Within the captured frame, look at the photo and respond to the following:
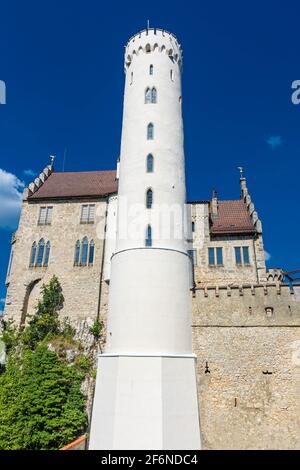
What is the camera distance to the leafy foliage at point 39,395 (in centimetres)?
1847

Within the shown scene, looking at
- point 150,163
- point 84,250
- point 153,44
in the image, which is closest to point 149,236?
point 150,163

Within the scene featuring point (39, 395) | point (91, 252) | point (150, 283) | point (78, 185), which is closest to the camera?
point (150, 283)

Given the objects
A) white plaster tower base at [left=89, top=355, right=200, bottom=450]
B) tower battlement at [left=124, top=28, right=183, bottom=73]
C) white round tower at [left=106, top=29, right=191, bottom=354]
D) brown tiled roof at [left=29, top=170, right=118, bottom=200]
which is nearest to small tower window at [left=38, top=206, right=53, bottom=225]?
brown tiled roof at [left=29, top=170, right=118, bottom=200]

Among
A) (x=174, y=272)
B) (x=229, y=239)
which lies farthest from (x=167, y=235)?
(x=229, y=239)

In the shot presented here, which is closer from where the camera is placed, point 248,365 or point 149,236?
point 248,365

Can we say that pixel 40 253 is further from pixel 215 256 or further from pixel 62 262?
pixel 215 256

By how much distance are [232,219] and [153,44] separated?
1603 cm

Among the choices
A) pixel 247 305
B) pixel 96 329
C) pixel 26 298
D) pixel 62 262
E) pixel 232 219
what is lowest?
pixel 96 329

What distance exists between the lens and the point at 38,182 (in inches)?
1347

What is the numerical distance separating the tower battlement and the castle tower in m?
0.08

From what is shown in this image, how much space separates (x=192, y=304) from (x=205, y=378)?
439 centimetres

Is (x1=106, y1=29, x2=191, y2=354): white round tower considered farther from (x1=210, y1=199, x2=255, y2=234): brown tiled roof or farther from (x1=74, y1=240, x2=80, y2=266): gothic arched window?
(x1=74, y1=240, x2=80, y2=266): gothic arched window

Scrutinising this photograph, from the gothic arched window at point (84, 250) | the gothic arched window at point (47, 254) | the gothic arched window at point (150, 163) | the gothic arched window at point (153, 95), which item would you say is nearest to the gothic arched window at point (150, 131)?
the gothic arched window at point (150, 163)

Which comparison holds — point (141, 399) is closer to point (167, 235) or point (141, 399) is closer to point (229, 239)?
point (167, 235)
